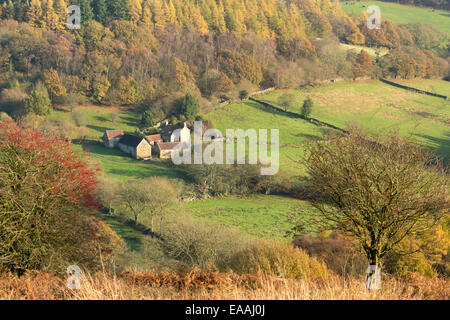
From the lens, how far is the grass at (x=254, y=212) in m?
33.5

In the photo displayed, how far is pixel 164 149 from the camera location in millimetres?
55594

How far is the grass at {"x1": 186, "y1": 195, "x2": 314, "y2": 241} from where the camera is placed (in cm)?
3349

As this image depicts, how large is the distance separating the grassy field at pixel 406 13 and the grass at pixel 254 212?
319ft

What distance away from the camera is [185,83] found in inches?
3019

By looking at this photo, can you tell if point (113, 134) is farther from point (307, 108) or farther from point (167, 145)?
point (307, 108)

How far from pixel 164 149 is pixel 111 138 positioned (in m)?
9.23

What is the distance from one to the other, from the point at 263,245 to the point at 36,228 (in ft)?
30.1

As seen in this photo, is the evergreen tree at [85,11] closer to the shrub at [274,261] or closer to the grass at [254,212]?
the grass at [254,212]

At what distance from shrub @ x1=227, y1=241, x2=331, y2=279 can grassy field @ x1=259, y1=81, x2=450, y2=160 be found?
47.1 meters

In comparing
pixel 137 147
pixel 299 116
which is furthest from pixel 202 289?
pixel 299 116

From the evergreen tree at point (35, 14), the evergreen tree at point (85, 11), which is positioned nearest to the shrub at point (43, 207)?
the evergreen tree at point (85, 11)

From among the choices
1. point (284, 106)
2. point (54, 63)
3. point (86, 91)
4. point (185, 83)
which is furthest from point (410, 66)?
point (54, 63)

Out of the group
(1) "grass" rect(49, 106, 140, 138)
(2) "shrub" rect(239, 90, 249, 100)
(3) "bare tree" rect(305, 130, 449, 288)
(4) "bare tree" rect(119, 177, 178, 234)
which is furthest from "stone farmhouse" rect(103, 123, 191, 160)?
(3) "bare tree" rect(305, 130, 449, 288)

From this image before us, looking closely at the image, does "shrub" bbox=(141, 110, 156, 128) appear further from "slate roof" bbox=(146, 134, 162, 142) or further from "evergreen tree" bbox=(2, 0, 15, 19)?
"evergreen tree" bbox=(2, 0, 15, 19)
